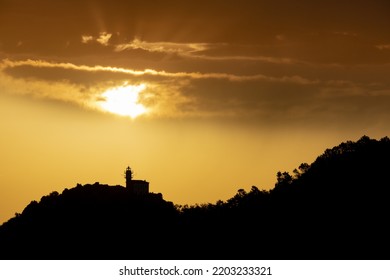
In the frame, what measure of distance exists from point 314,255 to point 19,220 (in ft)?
296

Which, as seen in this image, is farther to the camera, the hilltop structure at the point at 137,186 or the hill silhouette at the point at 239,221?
the hilltop structure at the point at 137,186

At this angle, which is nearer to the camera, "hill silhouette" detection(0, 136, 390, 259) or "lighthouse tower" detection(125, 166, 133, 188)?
"hill silhouette" detection(0, 136, 390, 259)

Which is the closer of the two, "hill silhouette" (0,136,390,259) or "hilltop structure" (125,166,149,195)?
"hill silhouette" (0,136,390,259)

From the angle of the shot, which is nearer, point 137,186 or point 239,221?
point 239,221

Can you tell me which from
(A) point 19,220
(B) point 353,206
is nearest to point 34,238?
(A) point 19,220

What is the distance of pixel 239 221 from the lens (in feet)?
486

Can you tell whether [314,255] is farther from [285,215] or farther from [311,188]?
[311,188]

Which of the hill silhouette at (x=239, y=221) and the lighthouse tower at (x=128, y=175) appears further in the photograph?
the lighthouse tower at (x=128, y=175)

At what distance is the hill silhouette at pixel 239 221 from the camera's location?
13100 centimetres

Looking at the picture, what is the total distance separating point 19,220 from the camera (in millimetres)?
190875

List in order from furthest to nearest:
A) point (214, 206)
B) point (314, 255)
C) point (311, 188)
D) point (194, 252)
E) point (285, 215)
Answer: point (214, 206) < point (311, 188) < point (285, 215) < point (194, 252) < point (314, 255)

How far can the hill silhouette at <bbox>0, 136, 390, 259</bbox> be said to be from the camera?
131 m

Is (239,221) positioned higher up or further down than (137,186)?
further down
